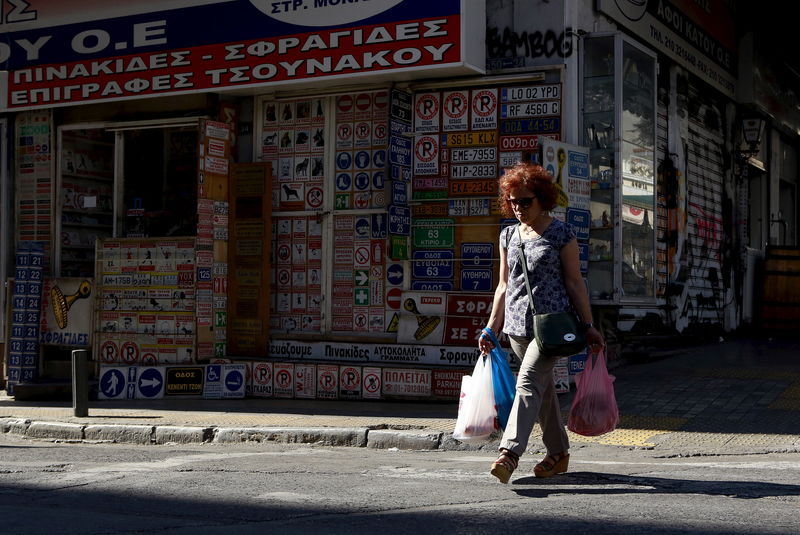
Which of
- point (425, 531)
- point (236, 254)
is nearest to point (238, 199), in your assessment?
point (236, 254)

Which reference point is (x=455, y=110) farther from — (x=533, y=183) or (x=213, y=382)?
(x=533, y=183)

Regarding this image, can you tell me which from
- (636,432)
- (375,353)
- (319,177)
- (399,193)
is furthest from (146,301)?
(636,432)

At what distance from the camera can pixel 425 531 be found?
498cm

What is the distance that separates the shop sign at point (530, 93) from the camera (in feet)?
38.1

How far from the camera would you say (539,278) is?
652 centimetres

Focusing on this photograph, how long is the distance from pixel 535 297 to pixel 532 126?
5.47 m

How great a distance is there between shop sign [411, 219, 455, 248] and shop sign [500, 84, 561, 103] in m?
1.48

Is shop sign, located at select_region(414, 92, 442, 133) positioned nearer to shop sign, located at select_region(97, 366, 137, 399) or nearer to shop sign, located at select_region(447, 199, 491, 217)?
shop sign, located at select_region(447, 199, 491, 217)

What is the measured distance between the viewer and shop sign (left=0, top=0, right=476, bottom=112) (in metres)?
11.5

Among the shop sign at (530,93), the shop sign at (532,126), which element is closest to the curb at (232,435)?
the shop sign at (532,126)

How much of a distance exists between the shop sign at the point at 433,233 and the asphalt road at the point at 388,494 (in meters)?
4.03

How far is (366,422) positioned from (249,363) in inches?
117

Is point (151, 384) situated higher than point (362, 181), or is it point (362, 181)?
point (362, 181)

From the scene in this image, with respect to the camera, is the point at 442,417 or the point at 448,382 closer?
the point at 442,417
